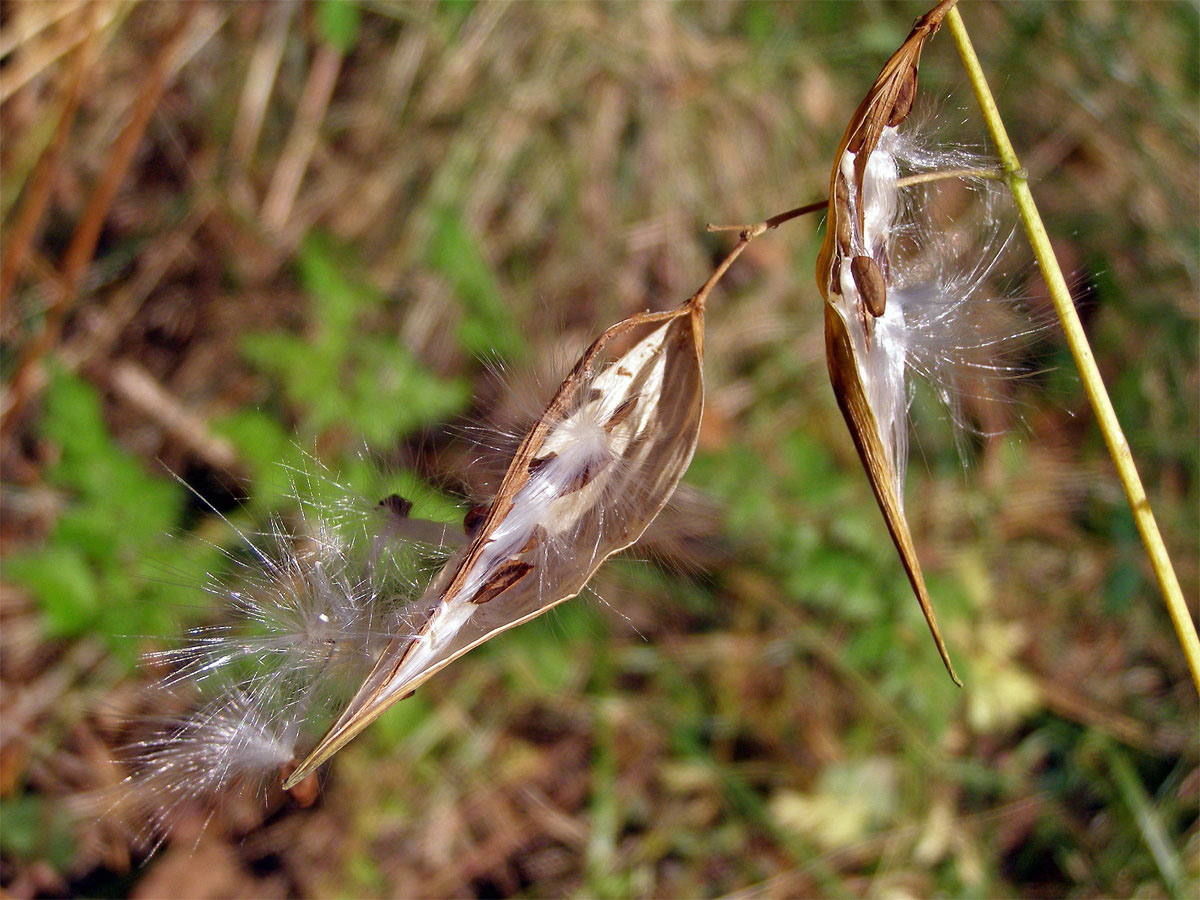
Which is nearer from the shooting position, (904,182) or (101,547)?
(904,182)

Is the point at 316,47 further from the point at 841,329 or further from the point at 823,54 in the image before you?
the point at 841,329

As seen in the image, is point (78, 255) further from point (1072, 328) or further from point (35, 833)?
point (1072, 328)

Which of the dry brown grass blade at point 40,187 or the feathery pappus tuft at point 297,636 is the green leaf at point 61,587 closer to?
the dry brown grass blade at point 40,187

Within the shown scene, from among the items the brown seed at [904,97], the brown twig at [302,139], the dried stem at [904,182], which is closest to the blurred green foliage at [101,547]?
the brown twig at [302,139]

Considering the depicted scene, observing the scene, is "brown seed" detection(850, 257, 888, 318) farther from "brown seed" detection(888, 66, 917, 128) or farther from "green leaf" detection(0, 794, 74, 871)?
"green leaf" detection(0, 794, 74, 871)

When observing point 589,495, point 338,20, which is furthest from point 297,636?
point 338,20

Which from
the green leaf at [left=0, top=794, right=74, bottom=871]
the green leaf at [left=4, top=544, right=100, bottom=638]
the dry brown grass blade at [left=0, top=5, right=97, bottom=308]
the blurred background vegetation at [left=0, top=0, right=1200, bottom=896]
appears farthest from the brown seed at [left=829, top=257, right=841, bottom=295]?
the dry brown grass blade at [left=0, top=5, right=97, bottom=308]

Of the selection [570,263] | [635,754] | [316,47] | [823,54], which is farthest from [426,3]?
[635,754]
